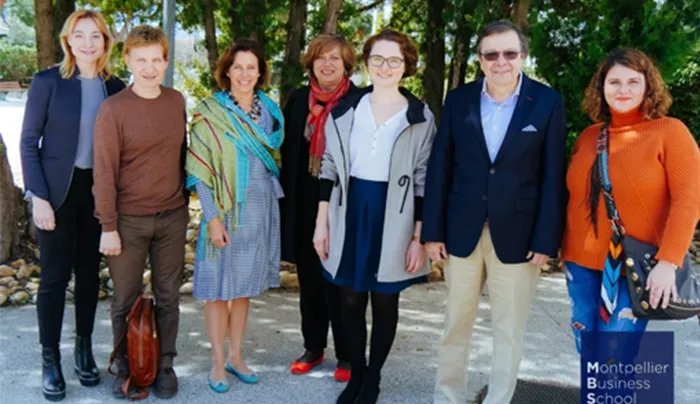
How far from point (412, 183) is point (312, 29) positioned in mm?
4409

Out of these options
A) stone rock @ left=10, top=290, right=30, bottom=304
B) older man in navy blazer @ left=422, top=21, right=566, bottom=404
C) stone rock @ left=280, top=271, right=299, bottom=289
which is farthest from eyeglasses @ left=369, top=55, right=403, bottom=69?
stone rock @ left=10, top=290, right=30, bottom=304

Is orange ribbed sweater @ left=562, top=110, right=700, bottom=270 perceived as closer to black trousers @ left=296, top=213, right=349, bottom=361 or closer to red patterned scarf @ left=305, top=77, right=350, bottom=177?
red patterned scarf @ left=305, top=77, right=350, bottom=177

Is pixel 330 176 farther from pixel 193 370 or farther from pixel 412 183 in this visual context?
pixel 193 370

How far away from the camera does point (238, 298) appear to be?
390 cm

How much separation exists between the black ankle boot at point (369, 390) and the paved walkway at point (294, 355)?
0.13m

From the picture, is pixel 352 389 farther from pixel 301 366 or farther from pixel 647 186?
pixel 647 186

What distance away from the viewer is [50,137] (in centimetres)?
351

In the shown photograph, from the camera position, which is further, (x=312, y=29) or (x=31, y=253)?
(x=312, y=29)

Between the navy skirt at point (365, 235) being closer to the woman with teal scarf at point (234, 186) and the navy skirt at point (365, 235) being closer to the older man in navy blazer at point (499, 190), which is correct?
the older man in navy blazer at point (499, 190)

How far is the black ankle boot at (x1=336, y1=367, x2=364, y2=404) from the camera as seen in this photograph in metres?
3.70

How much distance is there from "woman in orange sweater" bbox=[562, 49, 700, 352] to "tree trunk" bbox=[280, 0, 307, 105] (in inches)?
145

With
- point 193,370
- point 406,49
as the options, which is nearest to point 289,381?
point 193,370

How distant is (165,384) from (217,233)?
2.87ft

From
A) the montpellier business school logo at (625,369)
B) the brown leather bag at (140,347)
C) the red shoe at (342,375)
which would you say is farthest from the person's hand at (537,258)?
the brown leather bag at (140,347)
